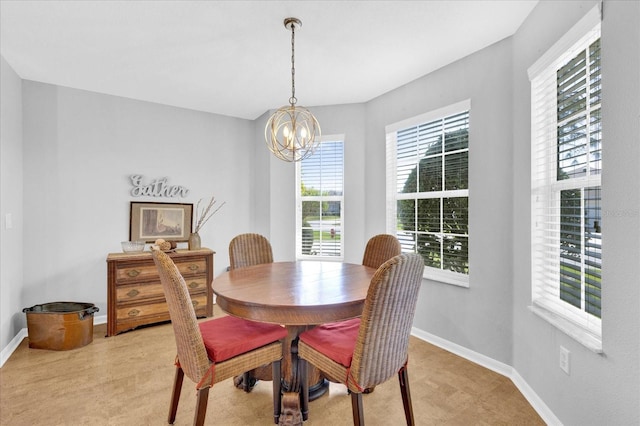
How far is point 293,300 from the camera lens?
1659mm

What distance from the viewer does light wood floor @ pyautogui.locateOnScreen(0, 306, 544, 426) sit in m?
1.90

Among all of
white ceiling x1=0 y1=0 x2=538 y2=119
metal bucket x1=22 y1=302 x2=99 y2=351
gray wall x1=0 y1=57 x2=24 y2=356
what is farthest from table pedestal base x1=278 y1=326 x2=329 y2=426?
gray wall x1=0 y1=57 x2=24 y2=356

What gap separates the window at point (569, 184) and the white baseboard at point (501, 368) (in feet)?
1.80

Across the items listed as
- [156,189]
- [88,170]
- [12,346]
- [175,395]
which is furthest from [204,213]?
[175,395]

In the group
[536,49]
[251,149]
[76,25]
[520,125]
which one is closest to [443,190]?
[520,125]

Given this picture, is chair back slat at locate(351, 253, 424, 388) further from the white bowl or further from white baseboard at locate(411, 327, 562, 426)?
the white bowl

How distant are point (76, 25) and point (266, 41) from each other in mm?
1330

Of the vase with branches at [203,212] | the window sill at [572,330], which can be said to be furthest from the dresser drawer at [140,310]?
the window sill at [572,330]

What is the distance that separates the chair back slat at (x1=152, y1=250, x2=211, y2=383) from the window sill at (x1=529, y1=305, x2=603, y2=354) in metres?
1.83

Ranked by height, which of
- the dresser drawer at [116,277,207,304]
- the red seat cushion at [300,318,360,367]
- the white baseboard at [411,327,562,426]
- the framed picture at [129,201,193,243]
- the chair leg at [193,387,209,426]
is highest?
the framed picture at [129,201,193,243]

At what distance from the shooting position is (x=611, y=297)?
138cm

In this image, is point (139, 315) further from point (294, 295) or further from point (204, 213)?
point (294, 295)

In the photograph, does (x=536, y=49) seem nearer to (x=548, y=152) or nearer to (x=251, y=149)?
(x=548, y=152)

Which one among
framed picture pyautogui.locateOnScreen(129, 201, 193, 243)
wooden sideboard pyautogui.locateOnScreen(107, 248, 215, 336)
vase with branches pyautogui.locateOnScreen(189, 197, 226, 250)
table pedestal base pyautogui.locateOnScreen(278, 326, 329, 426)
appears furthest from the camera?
vase with branches pyautogui.locateOnScreen(189, 197, 226, 250)
